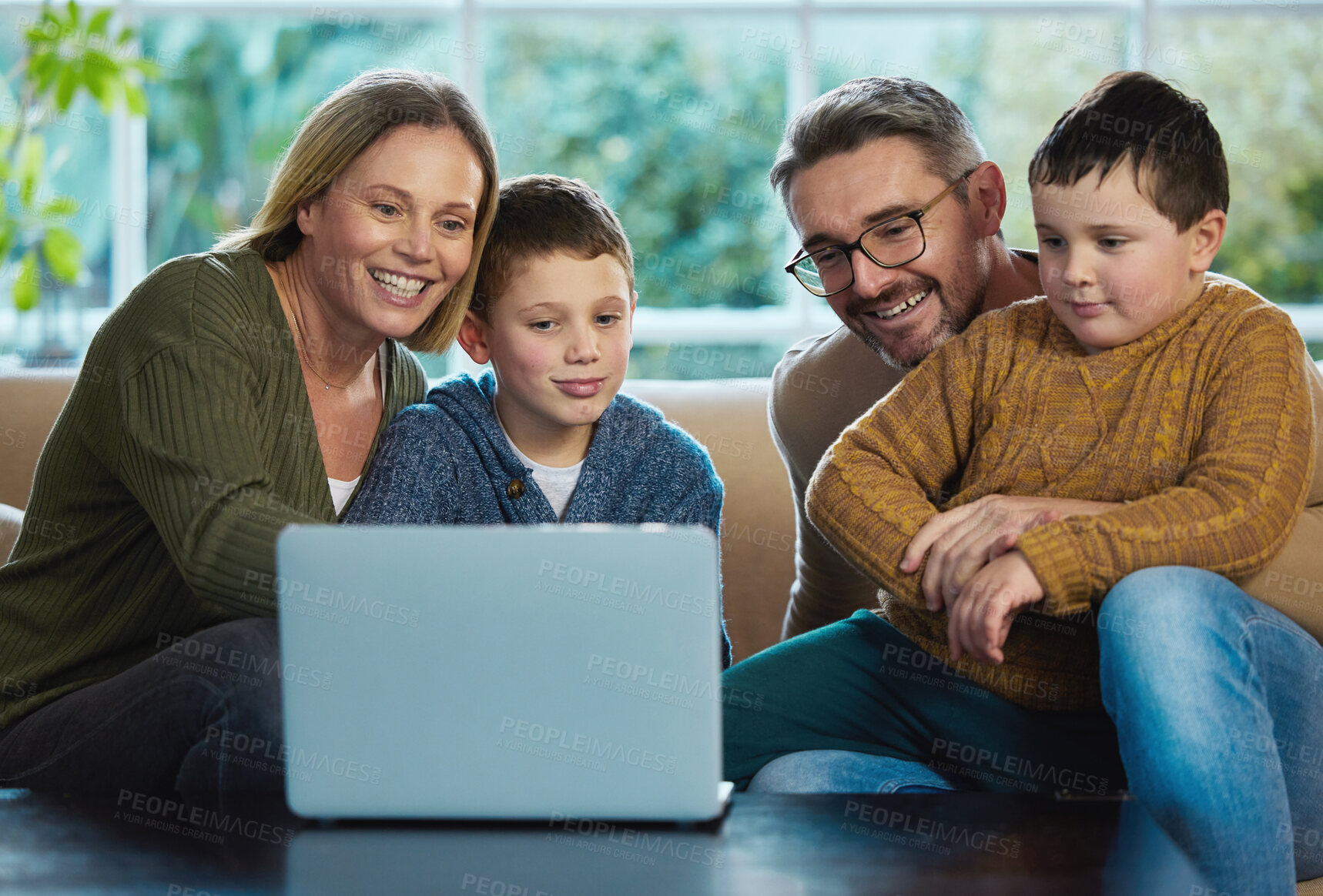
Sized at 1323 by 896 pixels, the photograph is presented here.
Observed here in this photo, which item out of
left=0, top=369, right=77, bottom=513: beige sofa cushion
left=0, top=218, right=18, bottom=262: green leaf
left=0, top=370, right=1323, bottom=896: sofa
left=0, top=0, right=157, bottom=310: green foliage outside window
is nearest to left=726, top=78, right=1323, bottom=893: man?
left=0, top=370, right=1323, bottom=896: sofa

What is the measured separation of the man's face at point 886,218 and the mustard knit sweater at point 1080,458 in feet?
0.64

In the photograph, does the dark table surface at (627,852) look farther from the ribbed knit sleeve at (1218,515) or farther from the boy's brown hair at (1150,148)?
the boy's brown hair at (1150,148)

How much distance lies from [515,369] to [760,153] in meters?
3.20

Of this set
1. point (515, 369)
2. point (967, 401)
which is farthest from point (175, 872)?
point (967, 401)

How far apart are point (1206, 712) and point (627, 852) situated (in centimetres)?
53

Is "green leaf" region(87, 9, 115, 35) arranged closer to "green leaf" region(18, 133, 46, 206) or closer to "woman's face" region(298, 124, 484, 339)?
"green leaf" region(18, 133, 46, 206)

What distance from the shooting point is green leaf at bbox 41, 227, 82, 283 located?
338 centimetres

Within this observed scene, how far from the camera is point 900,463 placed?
1.33m

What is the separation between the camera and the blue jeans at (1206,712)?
3.31 feet

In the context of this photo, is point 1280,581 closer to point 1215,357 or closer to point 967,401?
point 1215,357

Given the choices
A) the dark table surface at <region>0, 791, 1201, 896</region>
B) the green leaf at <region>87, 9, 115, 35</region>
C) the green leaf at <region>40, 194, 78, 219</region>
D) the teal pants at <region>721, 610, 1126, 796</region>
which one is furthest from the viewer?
the green leaf at <region>40, 194, 78, 219</region>

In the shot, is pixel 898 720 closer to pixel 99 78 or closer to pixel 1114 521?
pixel 1114 521

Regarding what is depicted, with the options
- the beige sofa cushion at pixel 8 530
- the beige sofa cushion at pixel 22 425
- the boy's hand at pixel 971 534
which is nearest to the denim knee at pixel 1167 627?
the boy's hand at pixel 971 534

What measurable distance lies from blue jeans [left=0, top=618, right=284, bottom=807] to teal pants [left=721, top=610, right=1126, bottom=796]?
1.87ft
